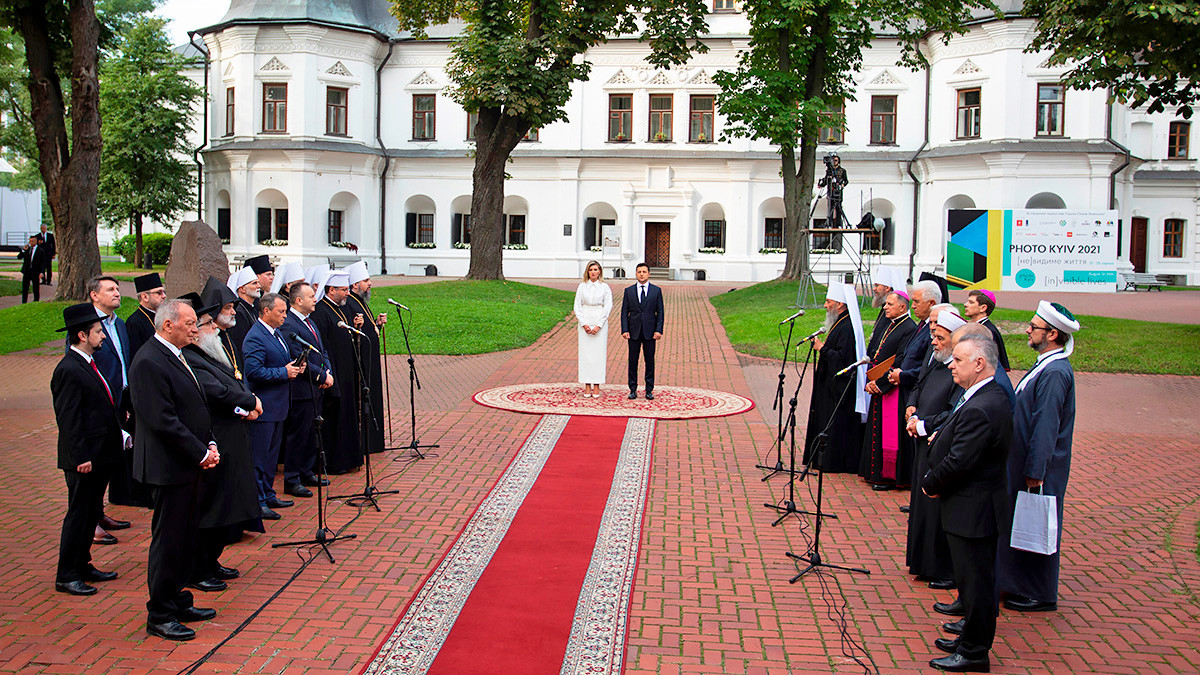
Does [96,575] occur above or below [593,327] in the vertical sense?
below

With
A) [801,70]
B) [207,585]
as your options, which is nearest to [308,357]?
[207,585]

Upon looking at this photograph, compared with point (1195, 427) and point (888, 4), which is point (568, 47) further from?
point (1195, 427)

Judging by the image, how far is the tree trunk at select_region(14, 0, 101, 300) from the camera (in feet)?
70.6

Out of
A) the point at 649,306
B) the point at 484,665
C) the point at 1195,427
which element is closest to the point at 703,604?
the point at 484,665

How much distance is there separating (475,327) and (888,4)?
15.5m

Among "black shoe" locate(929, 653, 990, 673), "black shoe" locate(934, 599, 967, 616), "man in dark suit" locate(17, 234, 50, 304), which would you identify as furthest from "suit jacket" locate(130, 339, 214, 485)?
"man in dark suit" locate(17, 234, 50, 304)

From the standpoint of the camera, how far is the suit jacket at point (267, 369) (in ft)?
26.0

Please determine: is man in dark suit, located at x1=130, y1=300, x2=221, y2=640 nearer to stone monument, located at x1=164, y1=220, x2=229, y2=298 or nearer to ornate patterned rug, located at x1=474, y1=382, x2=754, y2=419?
ornate patterned rug, located at x1=474, y1=382, x2=754, y2=419

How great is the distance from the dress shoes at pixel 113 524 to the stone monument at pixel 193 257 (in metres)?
7.28

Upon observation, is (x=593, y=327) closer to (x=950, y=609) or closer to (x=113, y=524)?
(x=113, y=524)

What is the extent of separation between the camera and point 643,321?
13.3m

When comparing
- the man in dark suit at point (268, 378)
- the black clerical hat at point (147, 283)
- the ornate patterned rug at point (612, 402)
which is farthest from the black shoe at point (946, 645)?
the ornate patterned rug at point (612, 402)

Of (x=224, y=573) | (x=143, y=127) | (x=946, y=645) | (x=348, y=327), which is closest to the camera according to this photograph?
(x=946, y=645)

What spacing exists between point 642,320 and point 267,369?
6347 millimetres
